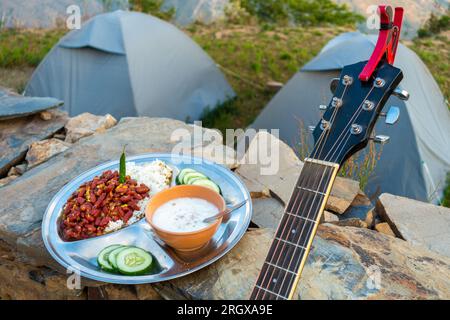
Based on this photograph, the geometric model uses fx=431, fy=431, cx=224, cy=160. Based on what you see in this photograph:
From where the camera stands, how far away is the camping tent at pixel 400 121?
4059mm

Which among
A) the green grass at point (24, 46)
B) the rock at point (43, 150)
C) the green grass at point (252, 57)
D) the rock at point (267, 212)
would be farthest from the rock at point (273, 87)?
the rock at point (267, 212)

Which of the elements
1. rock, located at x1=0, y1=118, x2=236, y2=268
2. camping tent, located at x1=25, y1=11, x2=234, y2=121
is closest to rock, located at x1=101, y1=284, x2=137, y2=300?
rock, located at x1=0, y1=118, x2=236, y2=268

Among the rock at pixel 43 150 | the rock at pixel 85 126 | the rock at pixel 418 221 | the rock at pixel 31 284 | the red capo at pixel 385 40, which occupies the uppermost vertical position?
the red capo at pixel 385 40

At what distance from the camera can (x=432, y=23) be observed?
39.0 feet

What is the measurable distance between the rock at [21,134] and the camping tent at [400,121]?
6.46ft

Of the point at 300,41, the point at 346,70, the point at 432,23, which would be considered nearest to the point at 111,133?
the point at 346,70

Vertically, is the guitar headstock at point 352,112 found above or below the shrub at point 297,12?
above

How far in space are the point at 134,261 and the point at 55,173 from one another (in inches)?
44.0

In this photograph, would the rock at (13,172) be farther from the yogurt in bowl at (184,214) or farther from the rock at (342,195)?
the rock at (342,195)

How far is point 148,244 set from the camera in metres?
1.79

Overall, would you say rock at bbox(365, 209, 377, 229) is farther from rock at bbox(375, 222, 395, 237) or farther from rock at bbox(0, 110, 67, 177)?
rock at bbox(0, 110, 67, 177)

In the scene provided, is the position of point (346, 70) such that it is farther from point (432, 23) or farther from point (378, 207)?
point (432, 23)

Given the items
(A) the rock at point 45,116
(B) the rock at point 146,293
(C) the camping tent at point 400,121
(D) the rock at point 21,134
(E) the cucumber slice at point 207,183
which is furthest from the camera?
(C) the camping tent at point 400,121
